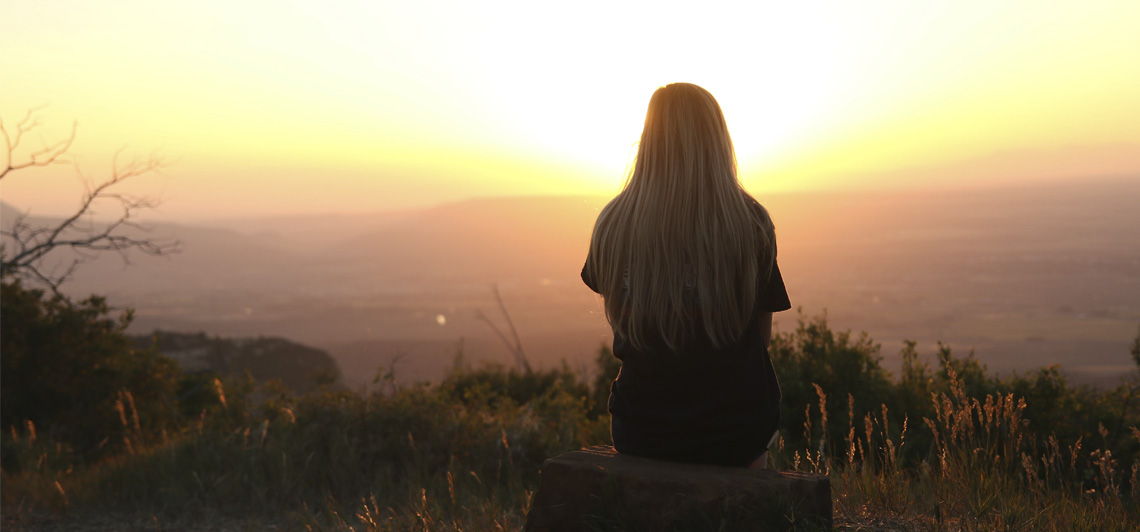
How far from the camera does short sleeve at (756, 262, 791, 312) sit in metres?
3.00

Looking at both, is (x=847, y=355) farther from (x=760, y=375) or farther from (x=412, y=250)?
(x=412, y=250)

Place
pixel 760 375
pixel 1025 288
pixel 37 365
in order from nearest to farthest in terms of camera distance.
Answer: pixel 760 375, pixel 37 365, pixel 1025 288

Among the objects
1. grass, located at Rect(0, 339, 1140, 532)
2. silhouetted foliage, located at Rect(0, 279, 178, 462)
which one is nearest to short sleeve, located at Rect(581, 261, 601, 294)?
grass, located at Rect(0, 339, 1140, 532)

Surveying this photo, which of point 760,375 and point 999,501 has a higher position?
point 760,375

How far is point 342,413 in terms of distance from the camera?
21.9 feet

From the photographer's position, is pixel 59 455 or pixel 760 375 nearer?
pixel 760 375

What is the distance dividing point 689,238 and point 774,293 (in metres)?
0.44

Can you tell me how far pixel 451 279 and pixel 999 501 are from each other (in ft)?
345

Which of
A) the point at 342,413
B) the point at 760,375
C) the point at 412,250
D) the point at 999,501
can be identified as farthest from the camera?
the point at 412,250

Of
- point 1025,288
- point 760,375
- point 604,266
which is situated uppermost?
point 604,266

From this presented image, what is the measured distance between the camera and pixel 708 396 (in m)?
2.98

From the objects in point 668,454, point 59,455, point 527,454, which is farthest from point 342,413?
point 668,454

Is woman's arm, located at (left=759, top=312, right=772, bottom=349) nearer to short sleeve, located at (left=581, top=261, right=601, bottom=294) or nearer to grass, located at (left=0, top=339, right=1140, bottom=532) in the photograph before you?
short sleeve, located at (left=581, top=261, right=601, bottom=294)

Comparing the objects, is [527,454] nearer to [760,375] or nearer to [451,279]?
[760,375]
